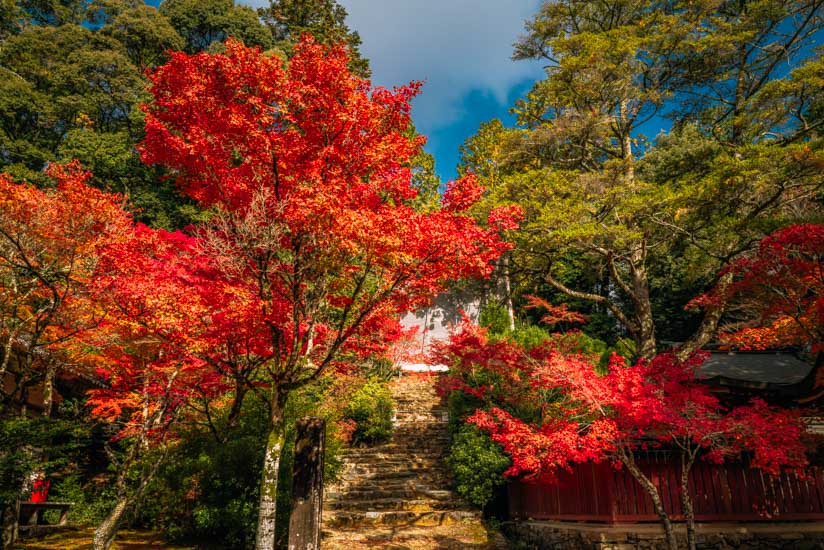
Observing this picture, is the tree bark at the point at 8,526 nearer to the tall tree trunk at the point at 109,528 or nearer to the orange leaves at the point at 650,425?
the tall tree trunk at the point at 109,528

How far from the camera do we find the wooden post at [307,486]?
19.2ft

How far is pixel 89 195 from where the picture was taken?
12430mm

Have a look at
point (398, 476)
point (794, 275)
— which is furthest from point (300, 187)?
point (398, 476)

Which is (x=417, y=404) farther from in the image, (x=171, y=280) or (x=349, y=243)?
(x=349, y=243)

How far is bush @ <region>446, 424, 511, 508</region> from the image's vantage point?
34.7 ft

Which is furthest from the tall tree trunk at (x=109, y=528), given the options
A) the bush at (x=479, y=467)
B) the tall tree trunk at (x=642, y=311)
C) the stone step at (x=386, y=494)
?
the tall tree trunk at (x=642, y=311)

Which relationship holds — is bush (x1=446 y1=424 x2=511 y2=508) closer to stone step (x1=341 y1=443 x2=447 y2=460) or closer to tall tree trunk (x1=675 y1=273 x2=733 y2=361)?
stone step (x1=341 y1=443 x2=447 y2=460)

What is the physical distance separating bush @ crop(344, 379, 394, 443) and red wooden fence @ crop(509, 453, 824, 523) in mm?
7512

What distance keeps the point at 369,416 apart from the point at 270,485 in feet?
28.8

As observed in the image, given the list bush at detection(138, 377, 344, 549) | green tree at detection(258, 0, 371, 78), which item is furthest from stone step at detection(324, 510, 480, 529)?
green tree at detection(258, 0, 371, 78)

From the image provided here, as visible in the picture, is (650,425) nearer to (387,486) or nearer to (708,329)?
(708,329)

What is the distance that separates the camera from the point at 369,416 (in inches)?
577

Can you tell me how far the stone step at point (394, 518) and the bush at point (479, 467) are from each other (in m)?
0.46

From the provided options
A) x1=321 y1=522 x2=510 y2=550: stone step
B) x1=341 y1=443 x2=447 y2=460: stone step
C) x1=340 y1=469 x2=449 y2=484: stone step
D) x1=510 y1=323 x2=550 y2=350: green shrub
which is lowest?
x1=321 y1=522 x2=510 y2=550: stone step
